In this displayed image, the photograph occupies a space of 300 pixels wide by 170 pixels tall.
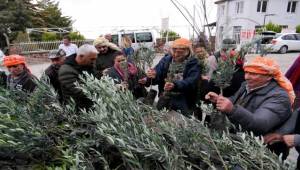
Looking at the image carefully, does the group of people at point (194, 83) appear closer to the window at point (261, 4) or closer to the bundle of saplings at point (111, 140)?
the bundle of saplings at point (111, 140)

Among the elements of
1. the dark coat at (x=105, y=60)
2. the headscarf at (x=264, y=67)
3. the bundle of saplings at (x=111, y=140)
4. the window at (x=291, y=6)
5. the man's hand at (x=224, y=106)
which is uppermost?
the window at (x=291, y=6)

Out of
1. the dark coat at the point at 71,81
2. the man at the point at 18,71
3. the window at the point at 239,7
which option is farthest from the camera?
the window at the point at 239,7

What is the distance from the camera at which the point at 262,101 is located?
208cm

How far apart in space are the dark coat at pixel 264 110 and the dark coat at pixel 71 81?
1174 millimetres

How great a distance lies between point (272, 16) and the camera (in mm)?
31672

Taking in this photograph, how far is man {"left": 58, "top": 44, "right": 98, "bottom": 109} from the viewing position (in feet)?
8.07

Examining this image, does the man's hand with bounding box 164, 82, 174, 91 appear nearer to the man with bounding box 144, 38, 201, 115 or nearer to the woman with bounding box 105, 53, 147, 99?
the man with bounding box 144, 38, 201, 115

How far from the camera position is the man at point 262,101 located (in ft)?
6.26

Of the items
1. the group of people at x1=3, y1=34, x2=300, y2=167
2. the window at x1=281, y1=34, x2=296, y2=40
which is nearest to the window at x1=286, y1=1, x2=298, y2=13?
the window at x1=281, y1=34, x2=296, y2=40

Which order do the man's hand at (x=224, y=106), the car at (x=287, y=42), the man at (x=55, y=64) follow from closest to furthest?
the man's hand at (x=224, y=106)
the man at (x=55, y=64)
the car at (x=287, y=42)

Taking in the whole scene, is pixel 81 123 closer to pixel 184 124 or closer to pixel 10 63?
pixel 184 124

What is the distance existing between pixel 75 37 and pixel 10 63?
1833cm

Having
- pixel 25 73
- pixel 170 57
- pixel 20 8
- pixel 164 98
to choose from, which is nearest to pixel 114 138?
pixel 164 98

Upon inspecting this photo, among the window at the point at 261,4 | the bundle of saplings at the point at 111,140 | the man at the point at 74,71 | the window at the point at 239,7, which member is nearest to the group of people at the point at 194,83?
the man at the point at 74,71
